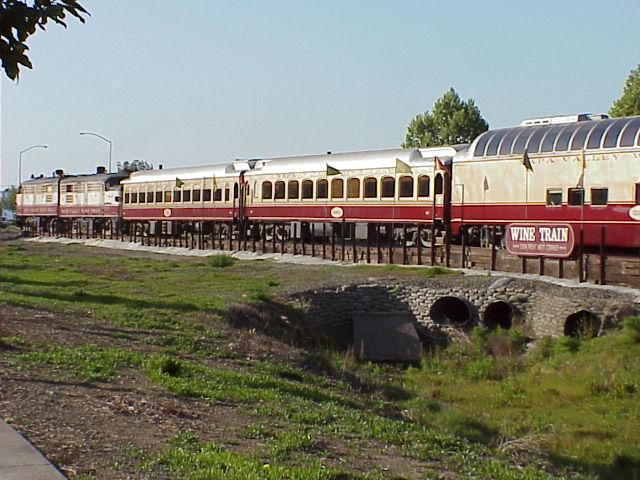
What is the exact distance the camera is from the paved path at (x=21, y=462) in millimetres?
6176

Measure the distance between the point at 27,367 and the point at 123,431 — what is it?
10.0ft

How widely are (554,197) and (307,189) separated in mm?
13745

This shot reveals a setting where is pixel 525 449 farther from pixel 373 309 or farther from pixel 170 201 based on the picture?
pixel 170 201

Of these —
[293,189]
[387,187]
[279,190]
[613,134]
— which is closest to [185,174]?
[279,190]

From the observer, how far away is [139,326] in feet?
50.6

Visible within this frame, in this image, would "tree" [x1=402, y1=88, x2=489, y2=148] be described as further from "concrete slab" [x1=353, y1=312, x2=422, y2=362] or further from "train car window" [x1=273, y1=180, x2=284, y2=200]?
"concrete slab" [x1=353, y1=312, x2=422, y2=362]

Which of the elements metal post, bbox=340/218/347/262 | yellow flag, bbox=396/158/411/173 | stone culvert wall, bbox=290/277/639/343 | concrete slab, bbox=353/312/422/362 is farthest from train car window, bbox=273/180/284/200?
concrete slab, bbox=353/312/422/362

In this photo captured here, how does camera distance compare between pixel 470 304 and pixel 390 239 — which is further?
pixel 390 239

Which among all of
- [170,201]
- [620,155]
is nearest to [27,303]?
[620,155]

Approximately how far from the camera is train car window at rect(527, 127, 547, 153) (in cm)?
2799

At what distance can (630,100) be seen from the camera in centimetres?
5369

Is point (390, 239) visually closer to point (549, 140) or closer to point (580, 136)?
point (549, 140)

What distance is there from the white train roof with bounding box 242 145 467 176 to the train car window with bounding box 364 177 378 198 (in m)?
0.54

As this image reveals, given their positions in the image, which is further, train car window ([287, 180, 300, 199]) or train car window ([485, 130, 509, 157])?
train car window ([287, 180, 300, 199])
